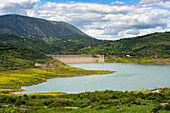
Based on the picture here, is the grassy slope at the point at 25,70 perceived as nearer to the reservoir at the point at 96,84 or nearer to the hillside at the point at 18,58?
the hillside at the point at 18,58

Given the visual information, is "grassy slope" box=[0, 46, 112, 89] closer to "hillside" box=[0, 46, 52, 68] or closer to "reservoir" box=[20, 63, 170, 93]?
"hillside" box=[0, 46, 52, 68]

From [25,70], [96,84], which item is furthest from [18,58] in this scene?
[96,84]

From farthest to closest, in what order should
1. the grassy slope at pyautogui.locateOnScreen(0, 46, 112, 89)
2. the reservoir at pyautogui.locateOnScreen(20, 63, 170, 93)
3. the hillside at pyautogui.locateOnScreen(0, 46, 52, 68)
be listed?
the hillside at pyautogui.locateOnScreen(0, 46, 52, 68), the grassy slope at pyautogui.locateOnScreen(0, 46, 112, 89), the reservoir at pyautogui.locateOnScreen(20, 63, 170, 93)

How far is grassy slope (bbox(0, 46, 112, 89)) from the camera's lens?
96.6 m

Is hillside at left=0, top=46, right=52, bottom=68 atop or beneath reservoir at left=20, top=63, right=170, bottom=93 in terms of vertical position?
atop

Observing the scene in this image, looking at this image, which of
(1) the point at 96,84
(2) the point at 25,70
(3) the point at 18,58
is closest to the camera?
(1) the point at 96,84

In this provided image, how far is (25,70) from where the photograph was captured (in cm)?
12500

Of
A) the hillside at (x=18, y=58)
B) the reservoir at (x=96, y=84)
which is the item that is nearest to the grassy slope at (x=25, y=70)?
the hillside at (x=18, y=58)

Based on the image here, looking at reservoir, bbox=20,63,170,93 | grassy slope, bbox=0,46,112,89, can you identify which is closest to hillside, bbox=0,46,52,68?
grassy slope, bbox=0,46,112,89

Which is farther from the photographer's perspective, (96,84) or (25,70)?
(25,70)

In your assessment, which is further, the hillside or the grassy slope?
the hillside

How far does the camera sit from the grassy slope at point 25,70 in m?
96.6

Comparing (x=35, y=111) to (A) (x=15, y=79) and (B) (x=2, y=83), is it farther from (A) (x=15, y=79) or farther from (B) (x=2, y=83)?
(A) (x=15, y=79)

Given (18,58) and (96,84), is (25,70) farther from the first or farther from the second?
(96,84)
